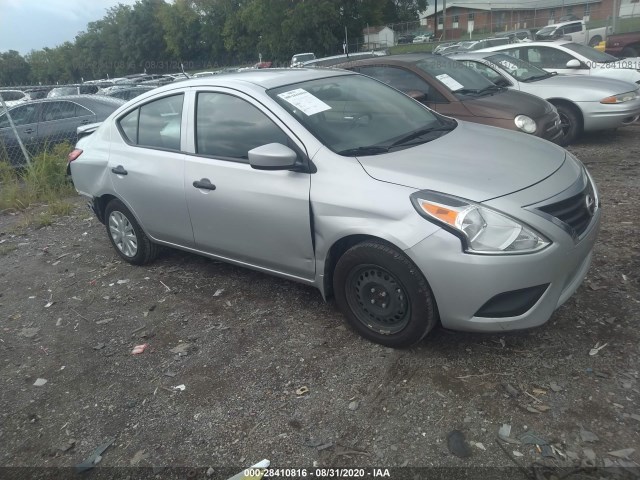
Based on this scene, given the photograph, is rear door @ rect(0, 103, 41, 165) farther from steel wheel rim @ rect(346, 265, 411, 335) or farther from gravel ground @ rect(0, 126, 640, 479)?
steel wheel rim @ rect(346, 265, 411, 335)

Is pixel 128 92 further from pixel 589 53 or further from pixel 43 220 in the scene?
pixel 589 53

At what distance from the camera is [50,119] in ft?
33.9

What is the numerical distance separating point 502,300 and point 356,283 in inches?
35.3

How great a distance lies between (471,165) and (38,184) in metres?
7.57

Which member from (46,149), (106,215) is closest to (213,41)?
(46,149)

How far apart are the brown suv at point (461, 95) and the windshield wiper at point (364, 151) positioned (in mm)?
3501

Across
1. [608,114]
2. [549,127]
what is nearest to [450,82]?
[549,127]

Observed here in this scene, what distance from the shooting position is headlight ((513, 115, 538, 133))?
6742 mm

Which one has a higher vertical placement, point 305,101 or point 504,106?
point 305,101

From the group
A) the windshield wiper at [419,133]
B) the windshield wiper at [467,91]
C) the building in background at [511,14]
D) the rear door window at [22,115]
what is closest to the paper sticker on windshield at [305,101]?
the windshield wiper at [419,133]

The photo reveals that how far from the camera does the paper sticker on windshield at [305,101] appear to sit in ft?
12.4

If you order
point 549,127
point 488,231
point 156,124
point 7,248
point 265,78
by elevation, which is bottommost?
point 7,248

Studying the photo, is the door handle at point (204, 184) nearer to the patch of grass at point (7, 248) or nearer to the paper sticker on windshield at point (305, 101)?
the paper sticker on windshield at point (305, 101)

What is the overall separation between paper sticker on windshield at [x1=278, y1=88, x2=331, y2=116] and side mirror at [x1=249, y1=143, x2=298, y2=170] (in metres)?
0.43
